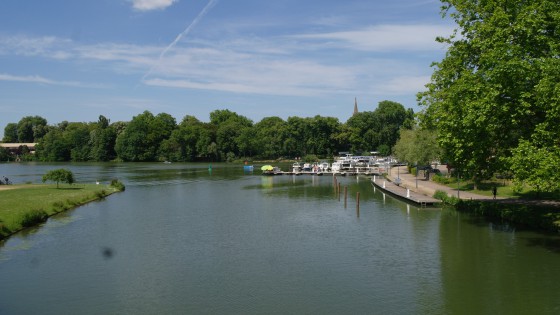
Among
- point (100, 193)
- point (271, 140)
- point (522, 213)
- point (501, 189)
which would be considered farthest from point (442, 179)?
point (271, 140)

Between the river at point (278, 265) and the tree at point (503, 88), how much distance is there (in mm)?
6177

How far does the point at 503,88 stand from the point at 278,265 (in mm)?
17151

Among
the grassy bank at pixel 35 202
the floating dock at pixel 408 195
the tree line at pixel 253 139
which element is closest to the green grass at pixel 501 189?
the floating dock at pixel 408 195

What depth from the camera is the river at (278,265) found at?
2109cm

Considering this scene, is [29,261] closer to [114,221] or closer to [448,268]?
[114,221]

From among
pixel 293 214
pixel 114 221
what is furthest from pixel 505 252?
pixel 114 221

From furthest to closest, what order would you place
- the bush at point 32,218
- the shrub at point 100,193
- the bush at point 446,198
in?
1. the shrub at point 100,193
2. the bush at point 446,198
3. the bush at point 32,218

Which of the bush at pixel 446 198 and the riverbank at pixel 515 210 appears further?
the bush at pixel 446 198

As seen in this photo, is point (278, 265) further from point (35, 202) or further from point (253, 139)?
point (253, 139)

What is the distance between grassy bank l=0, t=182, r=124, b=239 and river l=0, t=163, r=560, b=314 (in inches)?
46.1

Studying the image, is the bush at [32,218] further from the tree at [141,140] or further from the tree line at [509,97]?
the tree at [141,140]

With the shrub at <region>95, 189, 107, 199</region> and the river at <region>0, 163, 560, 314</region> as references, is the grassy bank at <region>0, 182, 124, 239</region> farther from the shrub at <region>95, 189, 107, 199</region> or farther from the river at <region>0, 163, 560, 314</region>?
the river at <region>0, 163, 560, 314</region>

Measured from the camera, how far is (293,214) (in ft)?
151

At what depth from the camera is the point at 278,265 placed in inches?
1067
